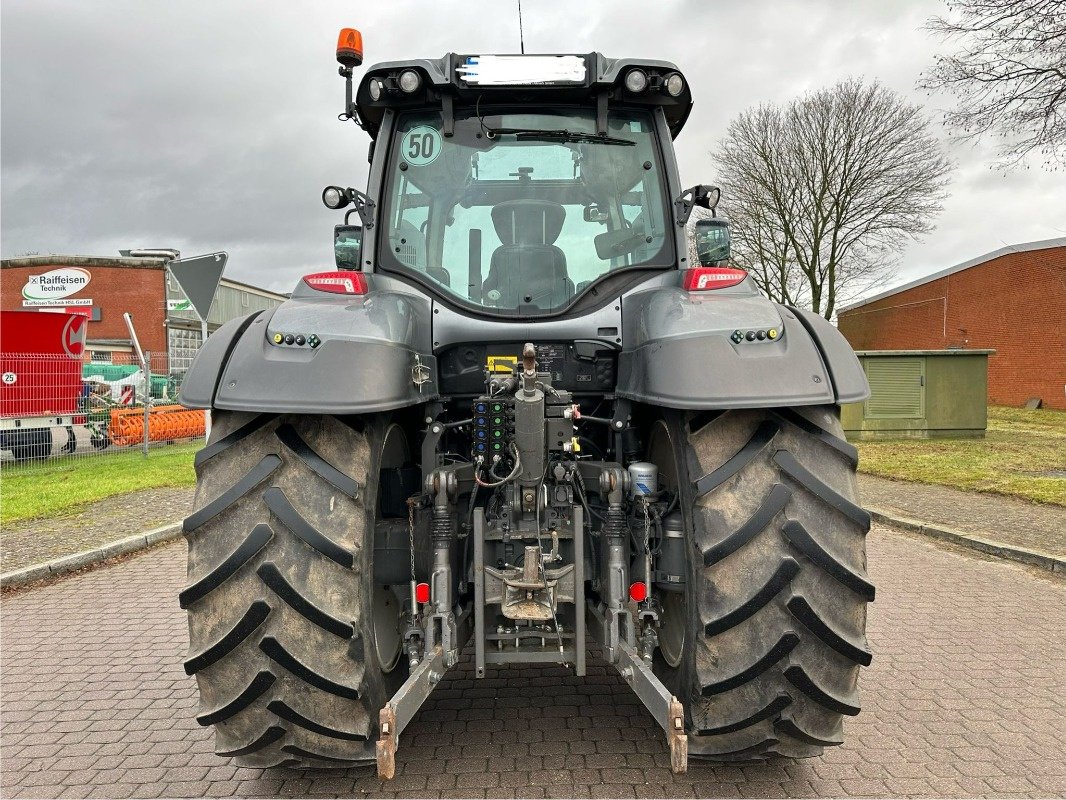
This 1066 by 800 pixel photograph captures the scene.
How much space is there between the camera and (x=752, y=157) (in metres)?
28.1

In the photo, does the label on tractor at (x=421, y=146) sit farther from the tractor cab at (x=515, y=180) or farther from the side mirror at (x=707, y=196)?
the side mirror at (x=707, y=196)

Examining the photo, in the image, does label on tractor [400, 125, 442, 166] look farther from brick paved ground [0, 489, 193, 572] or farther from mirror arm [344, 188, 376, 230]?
brick paved ground [0, 489, 193, 572]

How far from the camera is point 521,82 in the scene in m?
3.38

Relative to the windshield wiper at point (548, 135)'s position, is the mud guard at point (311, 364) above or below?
below

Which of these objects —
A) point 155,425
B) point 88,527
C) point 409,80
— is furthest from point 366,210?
point 155,425

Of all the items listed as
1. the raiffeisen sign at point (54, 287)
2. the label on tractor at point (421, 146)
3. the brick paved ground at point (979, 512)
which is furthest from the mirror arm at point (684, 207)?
the raiffeisen sign at point (54, 287)

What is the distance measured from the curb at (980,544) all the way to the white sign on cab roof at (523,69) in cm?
579

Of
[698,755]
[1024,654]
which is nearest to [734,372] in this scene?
[698,755]

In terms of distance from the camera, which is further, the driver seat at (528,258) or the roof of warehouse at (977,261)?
the roof of warehouse at (977,261)

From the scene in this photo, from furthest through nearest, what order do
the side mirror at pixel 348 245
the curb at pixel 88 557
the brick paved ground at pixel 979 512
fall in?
1. the brick paved ground at pixel 979 512
2. the curb at pixel 88 557
3. the side mirror at pixel 348 245

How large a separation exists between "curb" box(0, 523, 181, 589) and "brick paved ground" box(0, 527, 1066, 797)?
49.9 inches

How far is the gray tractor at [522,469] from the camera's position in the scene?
2467 millimetres

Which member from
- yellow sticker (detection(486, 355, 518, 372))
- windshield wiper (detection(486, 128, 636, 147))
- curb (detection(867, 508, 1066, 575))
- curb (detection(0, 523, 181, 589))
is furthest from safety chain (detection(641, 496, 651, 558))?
curb (detection(0, 523, 181, 589))

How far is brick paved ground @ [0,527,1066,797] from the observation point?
2963mm
